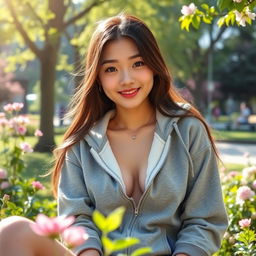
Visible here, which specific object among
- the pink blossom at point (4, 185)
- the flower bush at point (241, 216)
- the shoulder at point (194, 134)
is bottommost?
the flower bush at point (241, 216)

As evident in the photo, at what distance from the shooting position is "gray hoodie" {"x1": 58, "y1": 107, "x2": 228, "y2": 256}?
2.57m

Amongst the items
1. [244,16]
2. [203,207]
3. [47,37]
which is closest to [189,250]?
[203,207]

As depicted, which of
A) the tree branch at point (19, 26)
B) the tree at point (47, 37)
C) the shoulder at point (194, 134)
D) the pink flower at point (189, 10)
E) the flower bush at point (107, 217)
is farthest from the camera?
the tree at point (47, 37)

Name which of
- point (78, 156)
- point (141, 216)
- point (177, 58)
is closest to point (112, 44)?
point (78, 156)

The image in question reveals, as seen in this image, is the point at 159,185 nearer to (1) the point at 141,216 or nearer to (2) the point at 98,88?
(1) the point at 141,216

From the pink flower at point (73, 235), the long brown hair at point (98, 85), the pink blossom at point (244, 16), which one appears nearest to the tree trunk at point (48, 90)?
the long brown hair at point (98, 85)

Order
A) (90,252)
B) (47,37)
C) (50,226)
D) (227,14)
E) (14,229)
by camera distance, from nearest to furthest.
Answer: (50,226) < (14,229) < (90,252) < (227,14) < (47,37)

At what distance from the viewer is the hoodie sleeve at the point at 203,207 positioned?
2.55m

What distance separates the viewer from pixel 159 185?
2.62 m

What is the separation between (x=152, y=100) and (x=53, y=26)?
429 inches

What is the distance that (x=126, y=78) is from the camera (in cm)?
269

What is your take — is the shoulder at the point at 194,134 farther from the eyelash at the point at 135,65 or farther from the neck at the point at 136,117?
the eyelash at the point at 135,65

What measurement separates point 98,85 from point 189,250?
3.26 ft

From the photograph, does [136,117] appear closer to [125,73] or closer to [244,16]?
[125,73]
